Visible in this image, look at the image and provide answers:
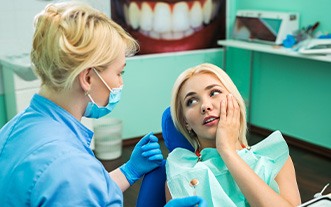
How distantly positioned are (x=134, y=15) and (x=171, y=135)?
91.9 inches

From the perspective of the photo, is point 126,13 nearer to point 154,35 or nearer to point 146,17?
point 146,17

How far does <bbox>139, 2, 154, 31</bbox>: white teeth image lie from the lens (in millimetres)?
3818

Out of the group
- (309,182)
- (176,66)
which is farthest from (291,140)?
(176,66)

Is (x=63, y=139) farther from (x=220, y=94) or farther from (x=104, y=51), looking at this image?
(x=220, y=94)

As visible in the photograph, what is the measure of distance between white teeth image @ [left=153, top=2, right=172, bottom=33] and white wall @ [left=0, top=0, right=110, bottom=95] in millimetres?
959

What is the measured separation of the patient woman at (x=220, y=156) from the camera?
1.43 m

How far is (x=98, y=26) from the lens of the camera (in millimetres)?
1176

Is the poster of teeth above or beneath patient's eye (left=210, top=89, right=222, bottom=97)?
beneath

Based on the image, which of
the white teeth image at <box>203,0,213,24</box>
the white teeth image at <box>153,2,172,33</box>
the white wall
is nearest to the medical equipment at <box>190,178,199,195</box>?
the white wall

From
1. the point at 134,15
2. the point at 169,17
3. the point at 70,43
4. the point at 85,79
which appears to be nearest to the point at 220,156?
the point at 85,79

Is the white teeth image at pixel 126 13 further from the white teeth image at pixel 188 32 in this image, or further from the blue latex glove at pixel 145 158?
the blue latex glove at pixel 145 158

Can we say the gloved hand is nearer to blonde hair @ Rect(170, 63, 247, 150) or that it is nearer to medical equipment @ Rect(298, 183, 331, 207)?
medical equipment @ Rect(298, 183, 331, 207)

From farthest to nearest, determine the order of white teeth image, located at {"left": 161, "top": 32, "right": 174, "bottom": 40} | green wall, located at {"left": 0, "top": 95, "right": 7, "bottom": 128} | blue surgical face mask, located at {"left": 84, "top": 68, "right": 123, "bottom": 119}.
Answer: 1. white teeth image, located at {"left": 161, "top": 32, "right": 174, "bottom": 40}
2. green wall, located at {"left": 0, "top": 95, "right": 7, "bottom": 128}
3. blue surgical face mask, located at {"left": 84, "top": 68, "right": 123, "bottom": 119}

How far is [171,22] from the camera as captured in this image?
397 cm
